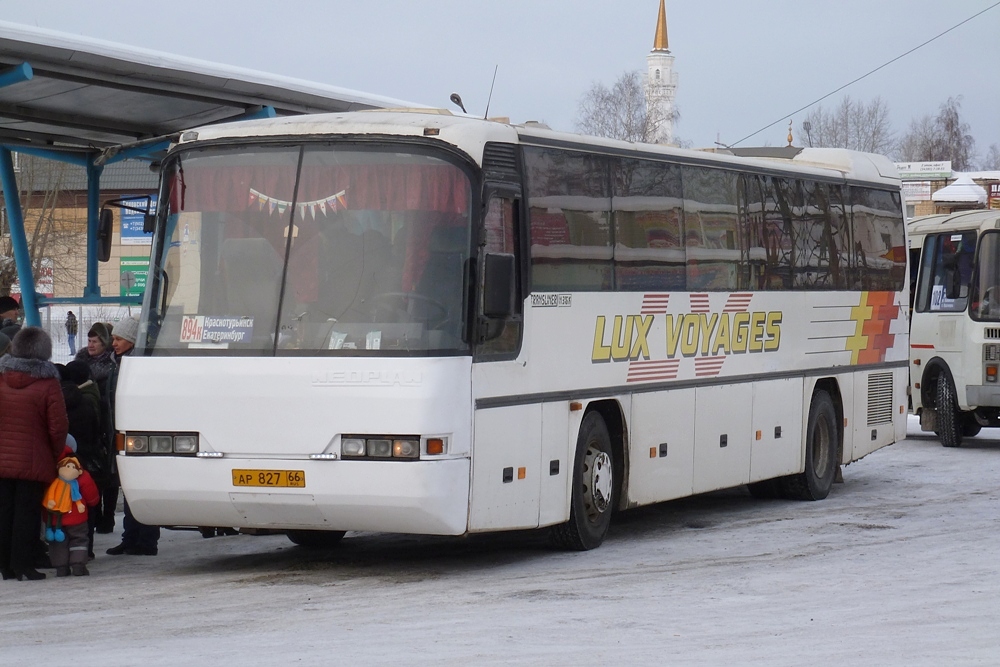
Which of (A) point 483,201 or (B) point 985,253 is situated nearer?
(A) point 483,201

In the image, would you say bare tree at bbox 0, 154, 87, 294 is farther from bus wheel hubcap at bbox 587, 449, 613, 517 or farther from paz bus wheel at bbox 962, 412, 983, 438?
bus wheel hubcap at bbox 587, 449, 613, 517

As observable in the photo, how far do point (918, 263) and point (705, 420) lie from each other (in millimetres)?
11225

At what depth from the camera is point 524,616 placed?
29.7ft

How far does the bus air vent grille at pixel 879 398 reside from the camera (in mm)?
17516

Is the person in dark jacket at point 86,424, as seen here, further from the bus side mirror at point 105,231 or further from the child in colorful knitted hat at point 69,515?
the bus side mirror at point 105,231

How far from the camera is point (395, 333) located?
1030cm

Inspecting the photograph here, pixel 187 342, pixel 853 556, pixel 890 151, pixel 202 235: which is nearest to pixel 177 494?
pixel 187 342

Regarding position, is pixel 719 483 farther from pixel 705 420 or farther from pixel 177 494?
pixel 177 494

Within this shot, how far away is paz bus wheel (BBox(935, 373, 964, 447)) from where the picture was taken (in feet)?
73.9

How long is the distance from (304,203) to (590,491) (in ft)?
10.4

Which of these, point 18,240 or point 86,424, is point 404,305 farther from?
point 18,240

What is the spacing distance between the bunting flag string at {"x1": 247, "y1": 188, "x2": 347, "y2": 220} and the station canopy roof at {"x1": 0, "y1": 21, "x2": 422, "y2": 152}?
2842mm

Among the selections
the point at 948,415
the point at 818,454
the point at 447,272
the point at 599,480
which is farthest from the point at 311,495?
the point at 948,415

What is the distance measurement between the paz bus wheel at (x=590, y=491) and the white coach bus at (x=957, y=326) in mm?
11043
